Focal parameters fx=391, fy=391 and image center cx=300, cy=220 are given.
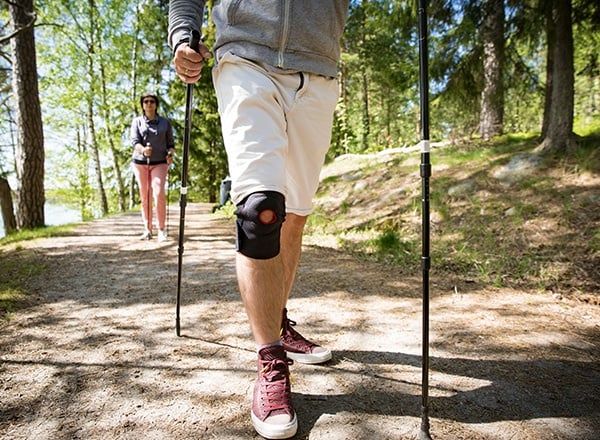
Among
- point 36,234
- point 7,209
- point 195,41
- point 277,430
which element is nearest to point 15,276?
point 36,234

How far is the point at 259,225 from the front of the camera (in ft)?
5.02

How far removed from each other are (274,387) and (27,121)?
297 inches

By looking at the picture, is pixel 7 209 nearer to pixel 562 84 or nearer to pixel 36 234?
pixel 36 234

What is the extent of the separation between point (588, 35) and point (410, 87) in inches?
95.8

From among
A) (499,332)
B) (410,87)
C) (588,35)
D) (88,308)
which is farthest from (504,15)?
(88,308)

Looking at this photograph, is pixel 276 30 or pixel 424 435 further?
pixel 276 30

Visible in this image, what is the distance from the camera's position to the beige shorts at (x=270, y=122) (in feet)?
5.05

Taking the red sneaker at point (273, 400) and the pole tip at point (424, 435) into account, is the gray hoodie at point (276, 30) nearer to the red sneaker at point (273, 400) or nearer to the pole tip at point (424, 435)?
the red sneaker at point (273, 400)

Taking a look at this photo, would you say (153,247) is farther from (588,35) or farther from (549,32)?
(588,35)

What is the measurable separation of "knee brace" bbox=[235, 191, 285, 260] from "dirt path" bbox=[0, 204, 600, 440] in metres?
0.63

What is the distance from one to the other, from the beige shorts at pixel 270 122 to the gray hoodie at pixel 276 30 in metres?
0.05

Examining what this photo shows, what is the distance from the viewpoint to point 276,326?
159cm

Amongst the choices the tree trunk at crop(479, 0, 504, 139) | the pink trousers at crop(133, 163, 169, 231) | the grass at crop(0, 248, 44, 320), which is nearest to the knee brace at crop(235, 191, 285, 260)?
the grass at crop(0, 248, 44, 320)

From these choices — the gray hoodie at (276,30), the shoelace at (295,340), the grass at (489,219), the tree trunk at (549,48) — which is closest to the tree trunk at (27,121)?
the grass at (489,219)
